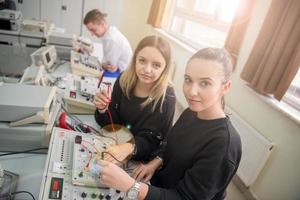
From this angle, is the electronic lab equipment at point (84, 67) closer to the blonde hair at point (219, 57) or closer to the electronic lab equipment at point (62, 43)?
the electronic lab equipment at point (62, 43)

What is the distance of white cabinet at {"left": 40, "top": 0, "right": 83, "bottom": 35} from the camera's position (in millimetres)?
4234

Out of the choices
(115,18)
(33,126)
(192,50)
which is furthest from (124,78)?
(115,18)

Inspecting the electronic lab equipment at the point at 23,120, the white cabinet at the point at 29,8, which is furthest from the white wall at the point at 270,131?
the white cabinet at the point at 29,8

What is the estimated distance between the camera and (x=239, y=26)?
2562 millimetres

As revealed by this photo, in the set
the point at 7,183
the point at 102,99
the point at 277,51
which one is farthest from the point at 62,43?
the point at 277,51

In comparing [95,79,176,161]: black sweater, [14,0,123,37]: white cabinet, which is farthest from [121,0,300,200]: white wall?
[14,0,123,37]: white cabinet

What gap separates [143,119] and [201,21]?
2812 mm

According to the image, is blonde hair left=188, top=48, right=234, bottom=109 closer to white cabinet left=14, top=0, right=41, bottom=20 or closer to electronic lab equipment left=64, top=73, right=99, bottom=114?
electronic lab equipment left=64, top=73, right=99, bottom=114

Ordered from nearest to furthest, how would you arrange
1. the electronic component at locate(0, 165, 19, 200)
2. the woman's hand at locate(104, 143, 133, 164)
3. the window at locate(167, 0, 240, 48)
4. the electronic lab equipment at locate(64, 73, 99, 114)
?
1. the electronic component at locate(0, 165, 19, 200)
2. the woman's hand at locate(104, 143, 133, 164)
3. the electronic lab equipment at locate(64, 73, 99, 114)
4. the window at locate(167, 0, 240, 48)

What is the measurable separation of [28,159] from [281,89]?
181 centimetres

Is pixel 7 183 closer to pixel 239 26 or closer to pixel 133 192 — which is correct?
pixel 133 192

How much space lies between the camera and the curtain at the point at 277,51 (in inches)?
73.1

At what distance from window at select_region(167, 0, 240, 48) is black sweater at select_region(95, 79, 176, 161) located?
205 centimetres

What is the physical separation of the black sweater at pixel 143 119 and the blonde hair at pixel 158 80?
30 mm
